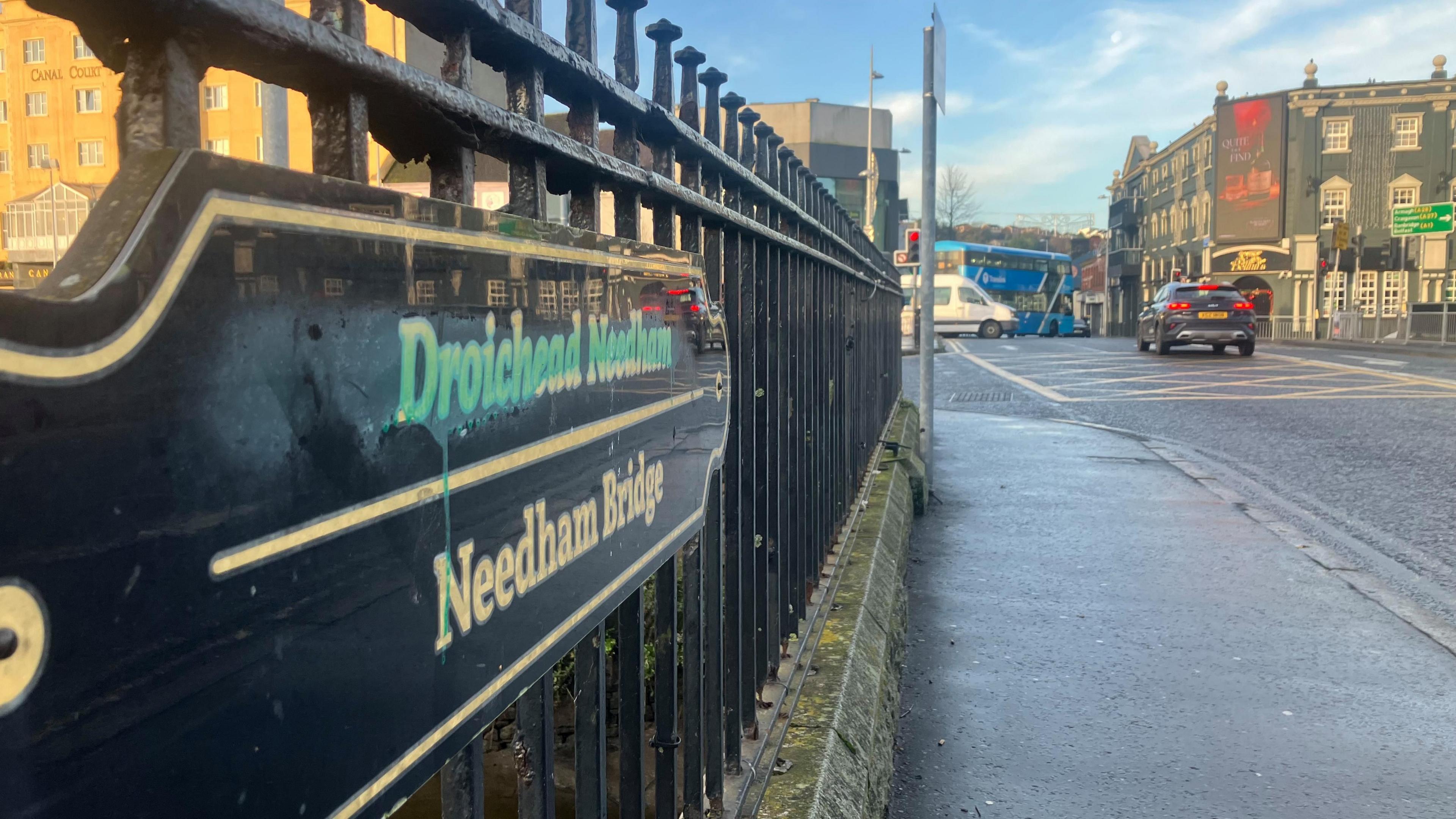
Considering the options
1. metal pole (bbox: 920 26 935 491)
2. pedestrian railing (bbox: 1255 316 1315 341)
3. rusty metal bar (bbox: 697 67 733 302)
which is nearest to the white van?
pedestrian railing (bbox: 1255 316 1315 341)

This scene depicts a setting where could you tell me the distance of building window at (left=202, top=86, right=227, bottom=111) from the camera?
2.51ft

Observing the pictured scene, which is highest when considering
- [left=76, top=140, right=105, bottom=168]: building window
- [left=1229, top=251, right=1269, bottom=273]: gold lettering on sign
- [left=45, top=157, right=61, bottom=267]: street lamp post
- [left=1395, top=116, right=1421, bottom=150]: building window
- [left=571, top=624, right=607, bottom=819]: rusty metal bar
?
[left=1395, top=116, right=1421, bottom=150]: building window

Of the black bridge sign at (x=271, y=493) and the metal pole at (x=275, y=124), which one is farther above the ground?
the metal pole at (x=275, y=124)

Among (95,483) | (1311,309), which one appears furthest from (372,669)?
Answer: (1311,309)

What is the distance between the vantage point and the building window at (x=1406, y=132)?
146 ft

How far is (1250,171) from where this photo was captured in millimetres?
47188

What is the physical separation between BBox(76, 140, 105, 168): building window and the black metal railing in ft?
0.09

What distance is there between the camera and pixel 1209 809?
287 centimetres

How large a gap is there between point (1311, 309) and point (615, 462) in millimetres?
50242

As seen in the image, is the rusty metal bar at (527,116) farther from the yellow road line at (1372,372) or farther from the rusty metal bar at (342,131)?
the yellow road line at (1372,372)

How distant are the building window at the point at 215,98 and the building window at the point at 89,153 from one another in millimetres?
76

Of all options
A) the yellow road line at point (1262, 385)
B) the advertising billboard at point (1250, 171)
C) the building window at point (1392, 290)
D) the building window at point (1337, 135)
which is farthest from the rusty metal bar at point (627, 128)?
the building window at point (1337, 135)

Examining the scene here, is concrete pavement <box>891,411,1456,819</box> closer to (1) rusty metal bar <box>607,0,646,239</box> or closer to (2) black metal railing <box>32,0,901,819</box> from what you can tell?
(2) black metal railing <box>32,0,901,819</box>

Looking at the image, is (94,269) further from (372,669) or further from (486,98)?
(486,98)
